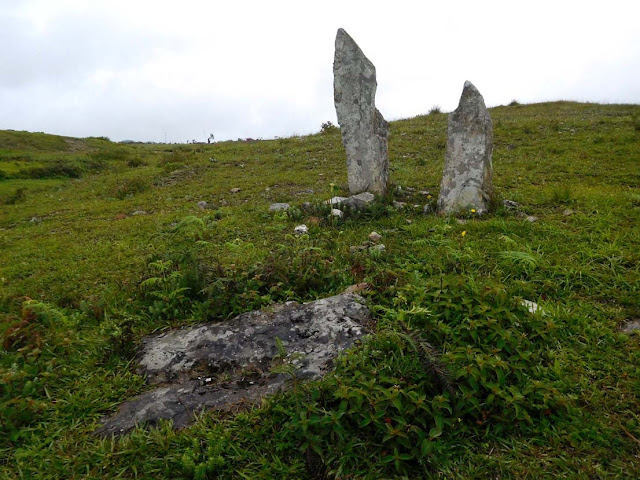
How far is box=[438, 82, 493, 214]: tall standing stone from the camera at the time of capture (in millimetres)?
6957

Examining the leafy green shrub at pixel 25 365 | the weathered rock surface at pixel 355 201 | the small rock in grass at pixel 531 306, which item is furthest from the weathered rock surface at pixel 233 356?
the weathered rock surface at pixel 355 201

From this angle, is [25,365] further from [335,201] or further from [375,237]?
[335,201]

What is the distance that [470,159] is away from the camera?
23.2ft

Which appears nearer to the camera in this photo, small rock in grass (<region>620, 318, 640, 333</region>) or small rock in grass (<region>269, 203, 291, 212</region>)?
small rock in grass (<region>620, 318, 640, 333</region>)

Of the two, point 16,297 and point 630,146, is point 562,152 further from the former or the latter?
point 16,297

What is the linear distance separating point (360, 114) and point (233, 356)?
6.36 meters

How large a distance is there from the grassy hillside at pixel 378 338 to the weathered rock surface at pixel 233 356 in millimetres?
175

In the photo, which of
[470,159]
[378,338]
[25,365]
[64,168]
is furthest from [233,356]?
[64,168]

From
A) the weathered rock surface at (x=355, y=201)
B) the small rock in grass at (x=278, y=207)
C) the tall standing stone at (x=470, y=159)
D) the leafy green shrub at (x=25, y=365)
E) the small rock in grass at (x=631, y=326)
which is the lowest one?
the small rock in grass at (x=631, y=326)

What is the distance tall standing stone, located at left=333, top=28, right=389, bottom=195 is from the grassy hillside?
3.38ft

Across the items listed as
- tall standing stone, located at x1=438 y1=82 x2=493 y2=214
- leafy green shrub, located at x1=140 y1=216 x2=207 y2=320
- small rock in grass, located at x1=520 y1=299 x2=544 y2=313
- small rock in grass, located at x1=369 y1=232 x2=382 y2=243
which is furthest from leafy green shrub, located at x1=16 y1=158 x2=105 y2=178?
small rock in grass, located at x1=520 y1=299 x2=544 y2=313

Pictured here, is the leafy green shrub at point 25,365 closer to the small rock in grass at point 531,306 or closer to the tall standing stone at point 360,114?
the small rock in grass at point 531,306

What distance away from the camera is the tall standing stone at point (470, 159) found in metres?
6.96

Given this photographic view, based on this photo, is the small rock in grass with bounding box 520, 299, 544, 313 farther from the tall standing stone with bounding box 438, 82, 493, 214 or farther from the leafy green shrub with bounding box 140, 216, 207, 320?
the leafy green shrub with bounding box 140, 216, 207, 320
